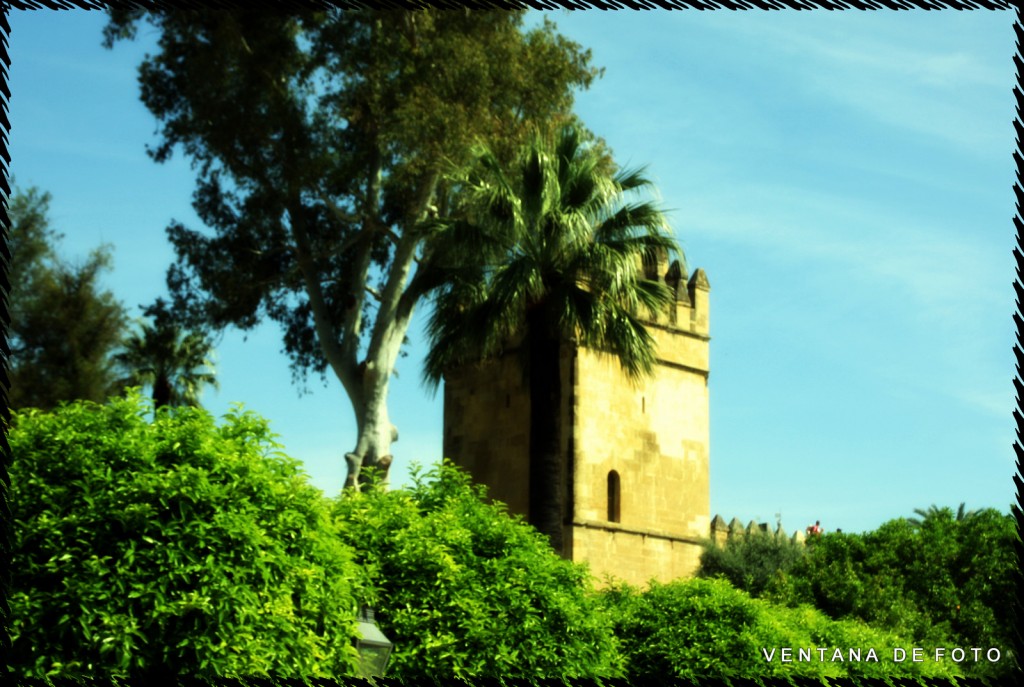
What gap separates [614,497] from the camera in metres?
26.5

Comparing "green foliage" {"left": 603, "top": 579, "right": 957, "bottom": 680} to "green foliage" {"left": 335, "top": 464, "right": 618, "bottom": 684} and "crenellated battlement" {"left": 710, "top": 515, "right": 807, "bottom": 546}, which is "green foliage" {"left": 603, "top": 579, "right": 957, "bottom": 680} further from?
"crenellated battlement" {"left": 710, "top": 515, "right": 807, "bottom": 546}

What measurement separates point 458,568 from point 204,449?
150 inches

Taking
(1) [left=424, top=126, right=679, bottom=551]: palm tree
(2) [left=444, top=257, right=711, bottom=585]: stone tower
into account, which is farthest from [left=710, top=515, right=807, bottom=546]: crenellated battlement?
(1) [left=424, top=126, right=679, bottom=551]: palm tree

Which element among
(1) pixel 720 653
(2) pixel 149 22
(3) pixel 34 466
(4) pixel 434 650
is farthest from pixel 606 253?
(2) pixel 149 22

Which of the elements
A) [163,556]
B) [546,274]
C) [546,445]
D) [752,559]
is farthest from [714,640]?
[752,559]

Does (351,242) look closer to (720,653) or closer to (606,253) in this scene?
(606,253)

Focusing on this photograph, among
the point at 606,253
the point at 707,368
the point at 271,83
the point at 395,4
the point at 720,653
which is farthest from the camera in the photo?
the point at 707,368

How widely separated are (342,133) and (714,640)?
14918mm

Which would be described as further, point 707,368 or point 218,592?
point 707,368

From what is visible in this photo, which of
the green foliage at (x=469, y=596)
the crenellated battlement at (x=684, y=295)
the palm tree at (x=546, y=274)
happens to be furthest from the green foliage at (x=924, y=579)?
the green foliage at (x=469, y=596)

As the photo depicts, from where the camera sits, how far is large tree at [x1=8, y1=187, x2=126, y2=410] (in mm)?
31625

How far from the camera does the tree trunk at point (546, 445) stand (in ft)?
56.3

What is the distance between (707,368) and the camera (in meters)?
29.0

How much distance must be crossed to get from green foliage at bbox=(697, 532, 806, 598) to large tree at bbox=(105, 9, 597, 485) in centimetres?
718
